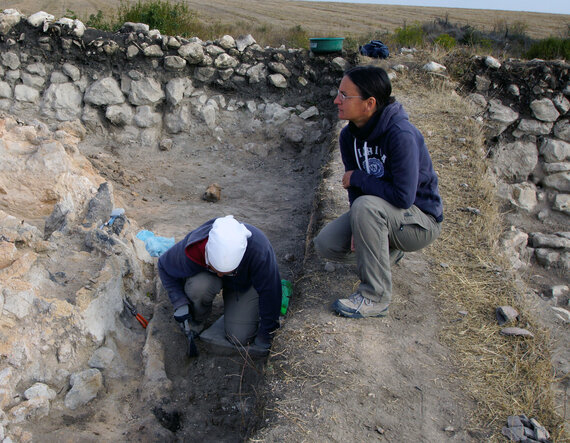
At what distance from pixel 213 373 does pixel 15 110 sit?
222 inches

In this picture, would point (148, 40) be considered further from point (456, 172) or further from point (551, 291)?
point (551, 291)

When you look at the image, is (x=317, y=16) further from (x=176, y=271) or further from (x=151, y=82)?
(x=176, y=271)

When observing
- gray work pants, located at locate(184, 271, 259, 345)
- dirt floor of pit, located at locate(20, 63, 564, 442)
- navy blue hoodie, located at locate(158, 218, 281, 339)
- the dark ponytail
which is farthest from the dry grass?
the dark ponytail

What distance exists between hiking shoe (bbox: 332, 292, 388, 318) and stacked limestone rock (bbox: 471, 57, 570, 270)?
500 centimetres

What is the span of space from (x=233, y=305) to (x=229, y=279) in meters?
0.22

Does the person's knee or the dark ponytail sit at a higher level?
the dark ponytail

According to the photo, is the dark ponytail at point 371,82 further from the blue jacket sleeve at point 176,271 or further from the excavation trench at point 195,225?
the excavation trench at point 195,225

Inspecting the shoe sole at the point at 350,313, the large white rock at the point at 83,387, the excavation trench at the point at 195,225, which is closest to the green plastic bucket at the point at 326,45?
the excavation trench at the point at 195,225

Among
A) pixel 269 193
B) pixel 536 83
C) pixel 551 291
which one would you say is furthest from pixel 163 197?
pixel 536 83

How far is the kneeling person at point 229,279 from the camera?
2947mm

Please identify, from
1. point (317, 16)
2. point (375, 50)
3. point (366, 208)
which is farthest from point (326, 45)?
point (317, 16)

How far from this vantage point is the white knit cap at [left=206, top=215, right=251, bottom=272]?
9.48 feet

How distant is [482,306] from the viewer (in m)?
3.20

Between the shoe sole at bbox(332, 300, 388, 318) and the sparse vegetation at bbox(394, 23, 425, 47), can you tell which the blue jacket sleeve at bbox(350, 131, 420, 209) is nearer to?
the shoe sole at bbox(332, 300, 388, 318)
